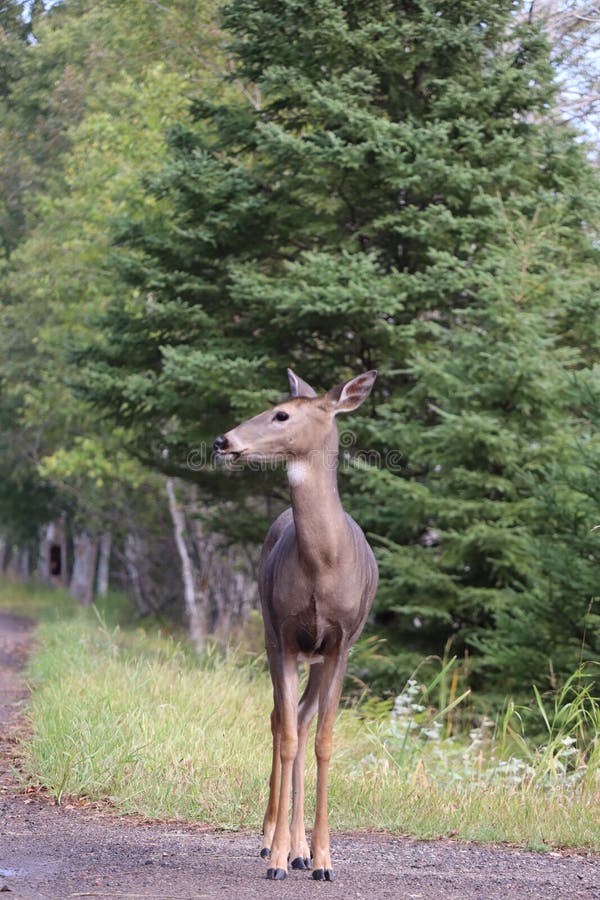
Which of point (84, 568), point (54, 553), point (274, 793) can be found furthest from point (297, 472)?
point (54, 553)

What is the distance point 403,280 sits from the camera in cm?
1509

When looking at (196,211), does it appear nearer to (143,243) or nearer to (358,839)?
(143,243)

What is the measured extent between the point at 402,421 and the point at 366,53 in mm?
4934

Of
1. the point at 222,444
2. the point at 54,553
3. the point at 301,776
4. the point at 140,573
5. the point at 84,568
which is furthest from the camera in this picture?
the point at 54,553

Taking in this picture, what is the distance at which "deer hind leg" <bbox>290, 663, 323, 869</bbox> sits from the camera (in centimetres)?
621

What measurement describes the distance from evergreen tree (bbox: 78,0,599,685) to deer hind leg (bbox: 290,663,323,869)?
5.79 m

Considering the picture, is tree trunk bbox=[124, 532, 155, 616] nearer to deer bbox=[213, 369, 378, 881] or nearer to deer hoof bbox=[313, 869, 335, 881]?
deer bbox=[213, 369, 378, 881]

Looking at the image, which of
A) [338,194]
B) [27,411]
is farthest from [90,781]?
[27,411]

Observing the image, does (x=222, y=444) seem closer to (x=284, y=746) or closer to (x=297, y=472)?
(x=297, y=472)

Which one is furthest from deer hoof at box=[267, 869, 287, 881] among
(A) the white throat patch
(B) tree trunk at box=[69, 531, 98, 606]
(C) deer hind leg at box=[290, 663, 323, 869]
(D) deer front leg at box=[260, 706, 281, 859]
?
(B) tree trunk at box=[69, 531, 98, 606]

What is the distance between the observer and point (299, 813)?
625 centimetres

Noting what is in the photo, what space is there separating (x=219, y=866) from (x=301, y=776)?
0.59 meters

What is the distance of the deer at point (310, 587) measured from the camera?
5957 millimetres

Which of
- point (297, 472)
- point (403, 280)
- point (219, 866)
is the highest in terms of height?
point (403, 280)
